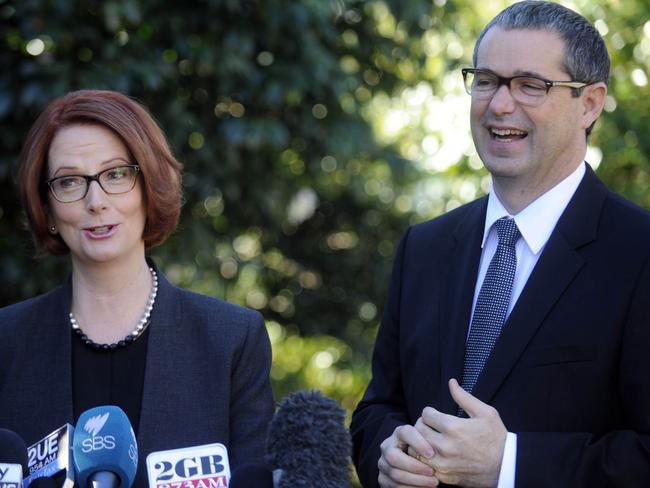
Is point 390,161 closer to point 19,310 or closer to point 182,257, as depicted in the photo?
point 182,257

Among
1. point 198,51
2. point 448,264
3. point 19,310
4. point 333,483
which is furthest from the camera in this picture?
point 198,51

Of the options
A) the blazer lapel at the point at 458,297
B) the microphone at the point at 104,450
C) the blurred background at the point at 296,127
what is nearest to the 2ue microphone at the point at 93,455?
the microphone at the point at 104,450

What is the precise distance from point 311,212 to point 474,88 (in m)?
3.27

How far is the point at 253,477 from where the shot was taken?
7.77 ft

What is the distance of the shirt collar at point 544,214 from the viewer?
2906 millimetres

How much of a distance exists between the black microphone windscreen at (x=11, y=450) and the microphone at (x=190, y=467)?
1.40 ft

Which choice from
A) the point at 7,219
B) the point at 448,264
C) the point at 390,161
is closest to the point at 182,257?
the point at 7,219

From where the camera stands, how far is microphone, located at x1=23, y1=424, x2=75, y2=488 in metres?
2.53

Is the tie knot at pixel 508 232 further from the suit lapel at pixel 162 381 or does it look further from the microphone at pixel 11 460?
the microphone at pixel 11 460

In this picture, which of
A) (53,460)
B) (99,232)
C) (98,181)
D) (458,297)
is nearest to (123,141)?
(98,181)

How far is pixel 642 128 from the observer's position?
6.62 meters

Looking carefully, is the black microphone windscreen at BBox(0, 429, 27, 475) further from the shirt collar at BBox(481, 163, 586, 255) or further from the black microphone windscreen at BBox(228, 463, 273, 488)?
the shirt collar at BBox(481, 163, 586, 255)

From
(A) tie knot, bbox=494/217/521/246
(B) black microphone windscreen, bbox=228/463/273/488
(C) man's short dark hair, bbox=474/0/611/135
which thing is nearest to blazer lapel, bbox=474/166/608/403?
(A) tie knot, bbox=494/217/521/246

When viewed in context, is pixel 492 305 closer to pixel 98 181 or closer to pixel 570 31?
pixel 570 31
